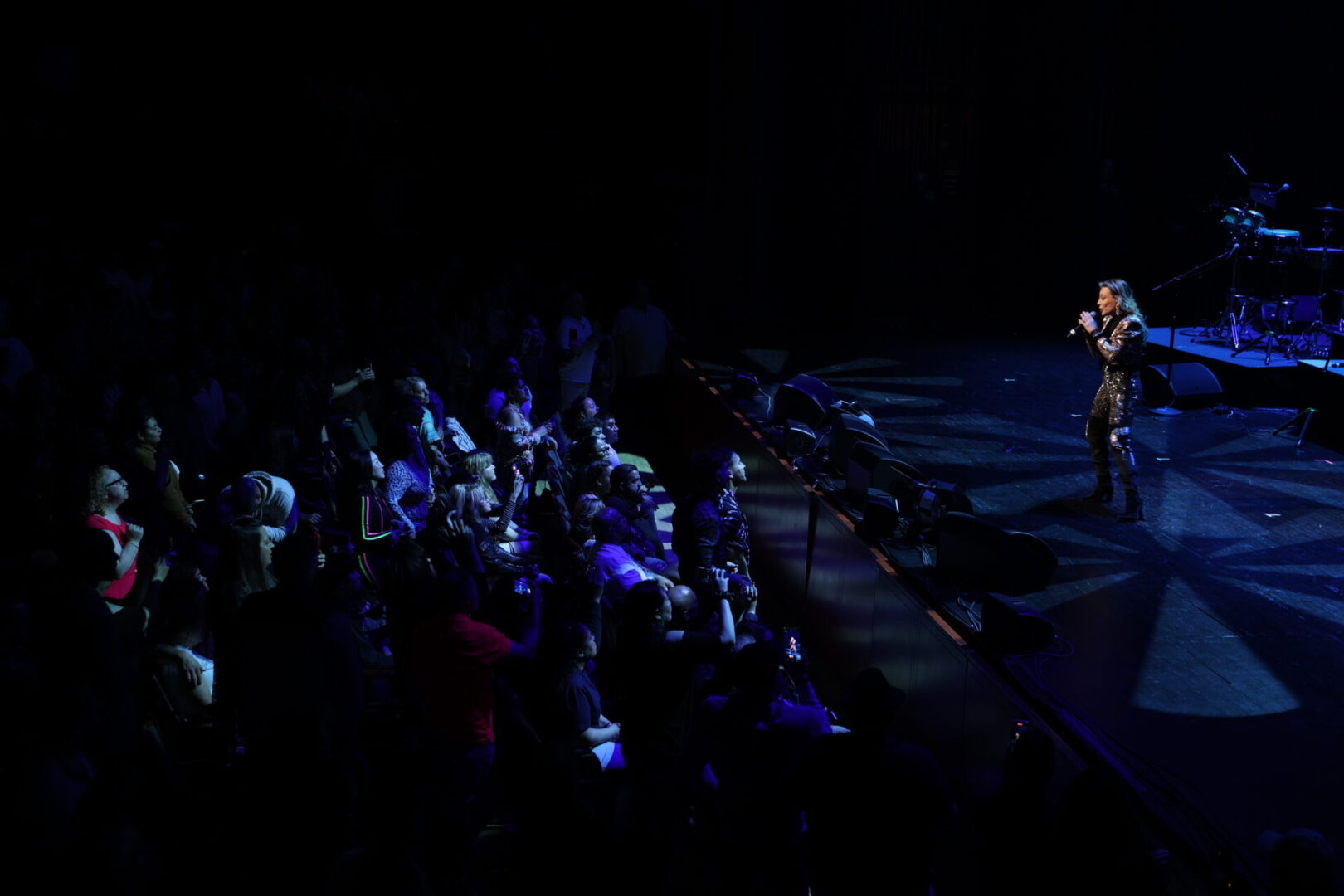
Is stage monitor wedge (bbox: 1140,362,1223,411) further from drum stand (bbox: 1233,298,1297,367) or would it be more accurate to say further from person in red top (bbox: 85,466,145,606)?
person in red top (bbox: 85,466,145,606)

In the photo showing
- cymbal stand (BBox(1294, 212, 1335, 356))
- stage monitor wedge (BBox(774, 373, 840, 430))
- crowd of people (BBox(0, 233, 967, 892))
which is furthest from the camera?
cymbal stand (BBox(1294, 212, 1335, 356))

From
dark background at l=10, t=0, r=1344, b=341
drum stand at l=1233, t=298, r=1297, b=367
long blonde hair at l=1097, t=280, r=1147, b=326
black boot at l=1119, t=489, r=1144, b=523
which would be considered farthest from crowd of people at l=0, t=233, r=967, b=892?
drum stand at l=1233, t=298, r=1297, b=367

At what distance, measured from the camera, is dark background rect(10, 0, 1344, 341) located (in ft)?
44.6

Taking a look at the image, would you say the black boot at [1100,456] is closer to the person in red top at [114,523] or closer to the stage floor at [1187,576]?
the stage floor at [1187,576]

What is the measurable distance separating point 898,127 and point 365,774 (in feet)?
45.8

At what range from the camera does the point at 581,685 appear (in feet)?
12.9

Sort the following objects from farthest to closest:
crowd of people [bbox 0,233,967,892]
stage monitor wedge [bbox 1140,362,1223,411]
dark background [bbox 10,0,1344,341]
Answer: dark background [bbox 10,0,1344,341], stage monitor wedge [bbox 1140,362,1223,411], crowd of people [bbox 0,233,967,892]

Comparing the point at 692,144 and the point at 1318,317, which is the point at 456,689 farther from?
the point at 692,144

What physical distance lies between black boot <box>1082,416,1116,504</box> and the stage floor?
134mm

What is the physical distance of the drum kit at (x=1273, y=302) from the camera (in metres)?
11.4

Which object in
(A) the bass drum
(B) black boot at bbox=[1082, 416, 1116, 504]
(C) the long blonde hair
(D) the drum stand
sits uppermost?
(A) the bass drum

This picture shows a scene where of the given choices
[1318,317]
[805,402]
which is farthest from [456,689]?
[1318,317]

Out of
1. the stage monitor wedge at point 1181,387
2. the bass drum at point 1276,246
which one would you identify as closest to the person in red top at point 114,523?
the stage monitor wedge at point 1181,387

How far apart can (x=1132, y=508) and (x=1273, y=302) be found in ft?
20.4
